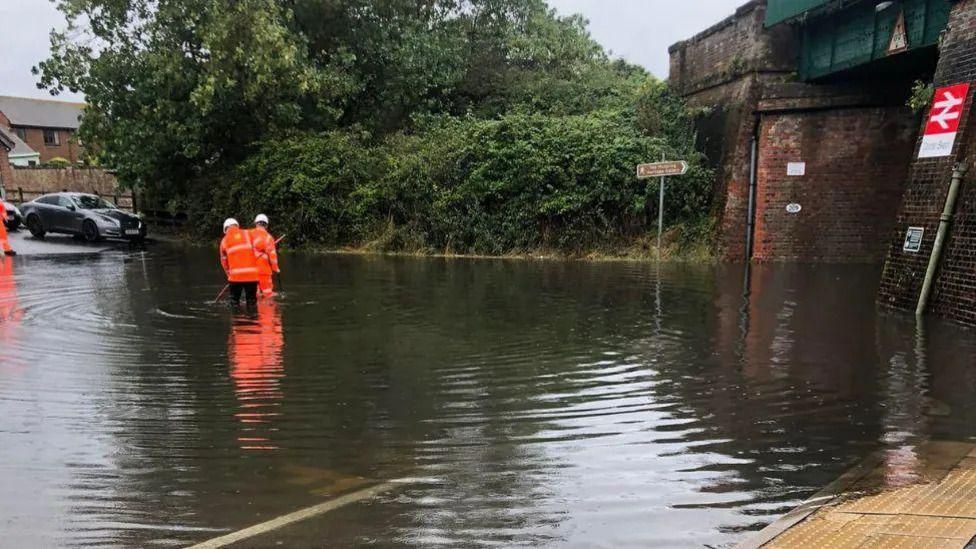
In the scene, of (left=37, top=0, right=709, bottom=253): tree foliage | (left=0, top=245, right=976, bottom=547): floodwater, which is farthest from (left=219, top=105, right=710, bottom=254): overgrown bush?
(left=0, top=245, right=976, bottom=547): floodwater

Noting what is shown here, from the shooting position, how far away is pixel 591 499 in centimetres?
397

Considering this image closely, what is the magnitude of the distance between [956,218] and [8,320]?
12457 mm

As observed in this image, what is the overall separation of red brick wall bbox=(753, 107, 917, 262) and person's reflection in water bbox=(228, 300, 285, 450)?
12.0 metres

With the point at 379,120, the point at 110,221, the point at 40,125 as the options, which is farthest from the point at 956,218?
the point at 40,125

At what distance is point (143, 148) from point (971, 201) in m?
21.9

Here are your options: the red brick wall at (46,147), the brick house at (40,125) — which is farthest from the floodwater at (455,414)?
the brick house at (40,125)

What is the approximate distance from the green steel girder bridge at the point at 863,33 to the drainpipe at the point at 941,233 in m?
4.33

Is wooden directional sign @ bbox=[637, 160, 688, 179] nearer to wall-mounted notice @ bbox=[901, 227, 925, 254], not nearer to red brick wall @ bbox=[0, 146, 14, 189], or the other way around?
wall-mounted notice @ bbox=[901, 227, 925, 254]

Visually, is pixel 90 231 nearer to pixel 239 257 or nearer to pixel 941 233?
pixel 239 257

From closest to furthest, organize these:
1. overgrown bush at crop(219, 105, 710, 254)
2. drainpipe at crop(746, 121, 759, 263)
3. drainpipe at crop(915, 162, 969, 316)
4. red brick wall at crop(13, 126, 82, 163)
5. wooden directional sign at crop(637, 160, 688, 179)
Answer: drainpipe at crop(915, 162, 969, 316), wooden directional sign at crop(637, 160, 688, 179), drainpipe at crop(746, 121, 759, 263), overgrown bush at crop(219, 105, 710, 254), red brick wall at crop(13, 126, 82, 163)

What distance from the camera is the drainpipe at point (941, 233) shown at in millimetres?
9375

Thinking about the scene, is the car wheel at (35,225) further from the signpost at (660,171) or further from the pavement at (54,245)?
the signpost at (660,171)

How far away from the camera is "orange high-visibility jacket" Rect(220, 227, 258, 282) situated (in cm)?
1037

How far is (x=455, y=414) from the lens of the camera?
5.54 m
